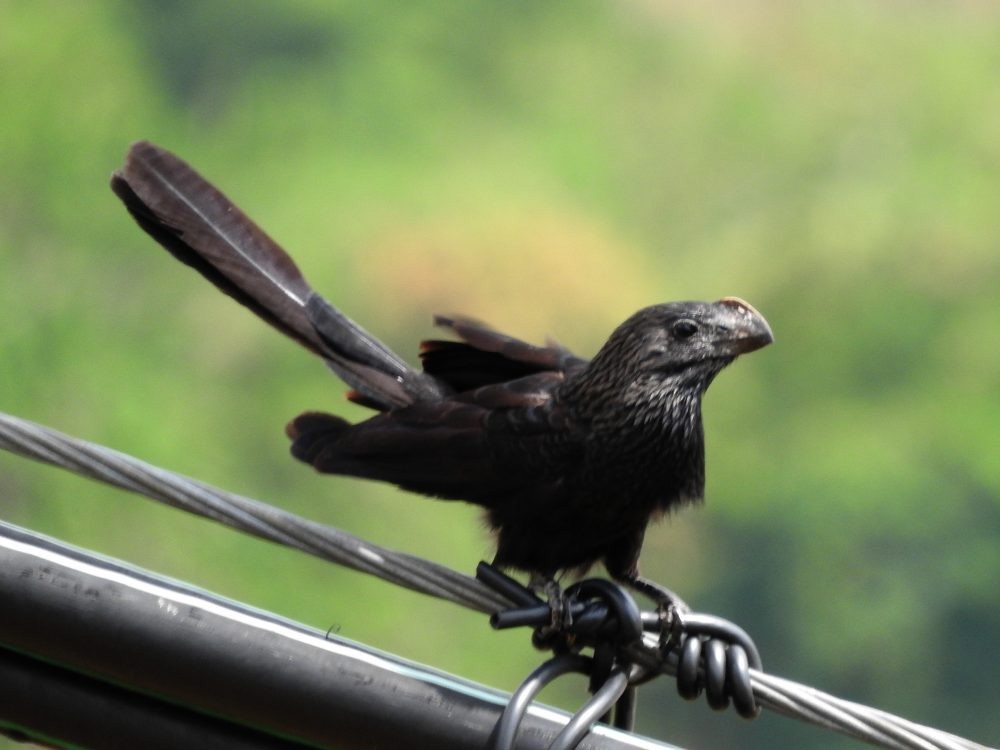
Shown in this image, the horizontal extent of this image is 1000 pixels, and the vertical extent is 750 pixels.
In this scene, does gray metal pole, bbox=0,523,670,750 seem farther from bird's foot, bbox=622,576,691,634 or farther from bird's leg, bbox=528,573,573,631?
bird's foot, bbox=622,576,691,634

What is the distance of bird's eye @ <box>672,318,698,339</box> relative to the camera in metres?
2.72

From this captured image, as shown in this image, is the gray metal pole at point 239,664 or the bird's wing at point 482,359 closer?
the gray metal pole at point 239,664

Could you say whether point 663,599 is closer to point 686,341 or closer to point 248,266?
point 686,341

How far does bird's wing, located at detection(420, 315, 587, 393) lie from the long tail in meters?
0.05

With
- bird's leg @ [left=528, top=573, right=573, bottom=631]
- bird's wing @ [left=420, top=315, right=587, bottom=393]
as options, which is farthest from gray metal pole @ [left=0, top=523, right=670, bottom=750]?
bird's wing @ [left=420, top=315, right=587, bottom=393]

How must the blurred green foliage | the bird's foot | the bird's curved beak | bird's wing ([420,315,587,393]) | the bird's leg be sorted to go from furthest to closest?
1. the blurred green foliage
2. bird's wing ([420,315,587,393])
3. the bird's curved beak
4. the bird's foot
5. the bird's leg

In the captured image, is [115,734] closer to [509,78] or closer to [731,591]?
[731,591]

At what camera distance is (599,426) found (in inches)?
108

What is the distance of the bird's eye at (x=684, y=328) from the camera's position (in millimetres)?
2717

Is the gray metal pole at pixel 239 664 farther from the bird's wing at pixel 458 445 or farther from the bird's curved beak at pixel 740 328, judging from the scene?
the bird's curved beak at pixel 740 328

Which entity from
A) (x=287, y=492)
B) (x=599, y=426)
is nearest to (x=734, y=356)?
(x=599, y=426)

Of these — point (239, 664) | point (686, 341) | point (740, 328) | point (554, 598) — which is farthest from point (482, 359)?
point (239, 664)

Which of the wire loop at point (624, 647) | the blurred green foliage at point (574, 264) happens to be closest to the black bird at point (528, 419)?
the wire loop at point (624, 647)

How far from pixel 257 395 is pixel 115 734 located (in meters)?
5.79
